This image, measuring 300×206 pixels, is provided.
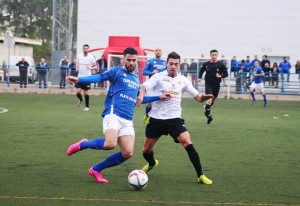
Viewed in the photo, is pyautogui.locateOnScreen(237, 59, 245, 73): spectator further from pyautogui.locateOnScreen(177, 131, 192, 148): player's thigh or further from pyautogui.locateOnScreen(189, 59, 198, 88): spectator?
pyautogui.locateOnScreen(177, 131, 192, 148): player's thigh

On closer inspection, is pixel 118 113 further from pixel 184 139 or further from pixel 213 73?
pixel 213 73

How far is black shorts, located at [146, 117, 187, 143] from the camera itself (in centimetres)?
965

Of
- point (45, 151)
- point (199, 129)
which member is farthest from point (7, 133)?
point (199, 129)

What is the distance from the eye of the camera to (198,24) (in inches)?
1817

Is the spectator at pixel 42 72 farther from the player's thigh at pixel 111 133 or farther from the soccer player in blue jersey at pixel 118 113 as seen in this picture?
the player's thigh at pixel 111 133

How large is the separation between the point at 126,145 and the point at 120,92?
0.73 meters

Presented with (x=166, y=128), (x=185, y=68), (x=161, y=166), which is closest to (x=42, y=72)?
(x=185, y=68)

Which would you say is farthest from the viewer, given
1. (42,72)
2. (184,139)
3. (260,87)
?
(42,72)

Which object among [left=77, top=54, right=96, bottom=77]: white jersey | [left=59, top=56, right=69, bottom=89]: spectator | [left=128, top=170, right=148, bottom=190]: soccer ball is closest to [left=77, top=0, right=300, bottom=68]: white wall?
[left=59, top=56, right=69, bottom=89]: spectator

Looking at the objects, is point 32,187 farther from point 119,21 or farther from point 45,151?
point 119,21

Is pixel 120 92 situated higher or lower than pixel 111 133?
higher

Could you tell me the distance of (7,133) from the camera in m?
15.1

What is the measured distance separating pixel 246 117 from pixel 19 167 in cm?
1230

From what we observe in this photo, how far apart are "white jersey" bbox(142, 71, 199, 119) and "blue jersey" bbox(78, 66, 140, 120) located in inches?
20.3
